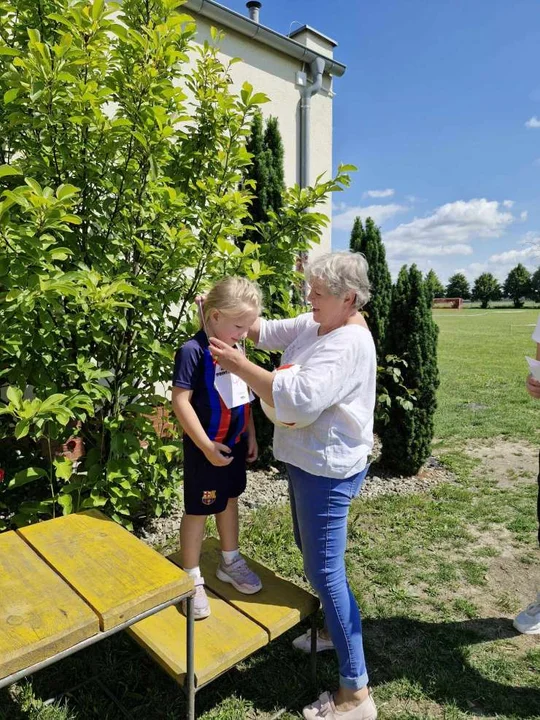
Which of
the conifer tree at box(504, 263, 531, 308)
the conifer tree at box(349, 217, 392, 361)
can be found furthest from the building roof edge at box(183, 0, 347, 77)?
the conifer tree at box(504, 263, 531, 308)

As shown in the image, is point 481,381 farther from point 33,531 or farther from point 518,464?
point 33,531

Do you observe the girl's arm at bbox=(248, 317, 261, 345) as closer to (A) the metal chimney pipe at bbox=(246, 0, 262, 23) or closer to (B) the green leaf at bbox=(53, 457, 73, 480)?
(B) the green leaf at bbox=(53, 457, 73, 480)

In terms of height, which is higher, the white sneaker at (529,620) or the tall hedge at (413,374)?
the tall hedge at (413,374)

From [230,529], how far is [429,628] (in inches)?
52.1

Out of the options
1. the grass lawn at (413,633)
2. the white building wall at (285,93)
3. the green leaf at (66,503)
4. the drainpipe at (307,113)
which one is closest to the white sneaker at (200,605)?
the grass lawn at (413,633)

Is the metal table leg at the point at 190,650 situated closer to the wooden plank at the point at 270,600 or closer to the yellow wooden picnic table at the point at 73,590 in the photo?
the yellow wooden picnic table at the point at 73,590

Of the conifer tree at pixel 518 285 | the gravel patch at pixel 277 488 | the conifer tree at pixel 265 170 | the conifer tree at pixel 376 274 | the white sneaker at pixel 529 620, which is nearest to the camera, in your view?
the white sneaker at pixel 529 620

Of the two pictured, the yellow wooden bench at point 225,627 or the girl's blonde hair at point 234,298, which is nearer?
the yellow wooden bench at point 225,627

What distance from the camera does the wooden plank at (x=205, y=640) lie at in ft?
6.01

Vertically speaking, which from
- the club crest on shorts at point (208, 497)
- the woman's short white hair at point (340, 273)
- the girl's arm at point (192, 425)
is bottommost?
the club crest on shorts at point (208, 497)

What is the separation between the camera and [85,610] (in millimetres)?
1554

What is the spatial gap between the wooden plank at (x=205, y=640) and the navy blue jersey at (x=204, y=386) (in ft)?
2.33

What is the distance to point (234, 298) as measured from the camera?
198 centimetres

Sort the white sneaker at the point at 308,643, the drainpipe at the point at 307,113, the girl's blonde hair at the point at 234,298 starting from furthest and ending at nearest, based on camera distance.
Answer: the drainpipe at the point at 307,113 < the white sneaker at the point at 308,643 < the girl's blonde hair at the point at 234,298
